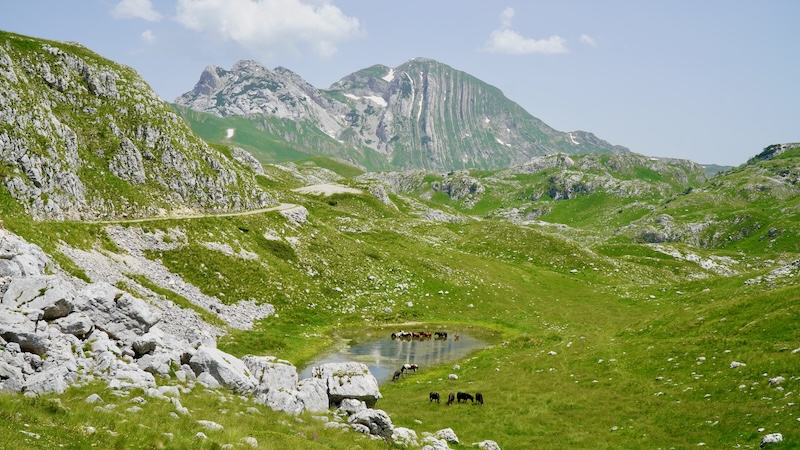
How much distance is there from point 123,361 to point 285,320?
40.6m

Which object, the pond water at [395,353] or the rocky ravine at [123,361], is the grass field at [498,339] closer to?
the rocky ravine at [123,361]

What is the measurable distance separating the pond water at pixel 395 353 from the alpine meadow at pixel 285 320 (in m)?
0.81

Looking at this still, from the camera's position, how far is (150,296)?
52906mm

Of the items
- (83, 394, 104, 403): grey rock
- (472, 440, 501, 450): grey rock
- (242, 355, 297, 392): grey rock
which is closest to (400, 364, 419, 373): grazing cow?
(242, 355, 297, 392): grey rock

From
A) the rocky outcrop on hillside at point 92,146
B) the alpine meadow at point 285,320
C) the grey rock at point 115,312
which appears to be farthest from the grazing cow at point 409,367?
the rocky outcrop on hillside at point 92,146

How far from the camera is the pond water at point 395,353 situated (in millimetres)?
54094

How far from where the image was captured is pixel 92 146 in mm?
76875

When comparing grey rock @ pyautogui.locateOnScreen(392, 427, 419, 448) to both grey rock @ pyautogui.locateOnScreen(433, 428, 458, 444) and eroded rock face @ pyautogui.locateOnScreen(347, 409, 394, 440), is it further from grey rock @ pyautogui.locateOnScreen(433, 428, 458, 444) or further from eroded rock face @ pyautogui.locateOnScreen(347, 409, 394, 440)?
grey rock @ pyautogui.locateOnScreen(433, 428, 458, 444)

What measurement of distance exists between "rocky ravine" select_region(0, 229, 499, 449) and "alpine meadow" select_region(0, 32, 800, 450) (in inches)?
5.0

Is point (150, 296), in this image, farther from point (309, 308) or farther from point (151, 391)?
point (151, 391)

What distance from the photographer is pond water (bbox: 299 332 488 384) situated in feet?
177

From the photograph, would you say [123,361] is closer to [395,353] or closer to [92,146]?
[395,353]

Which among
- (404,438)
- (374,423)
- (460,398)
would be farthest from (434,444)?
(460,398)

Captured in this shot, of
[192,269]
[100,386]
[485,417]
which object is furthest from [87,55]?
[485,417]
